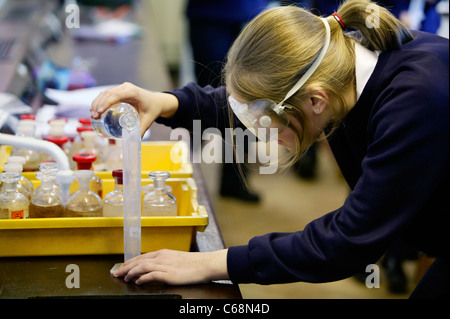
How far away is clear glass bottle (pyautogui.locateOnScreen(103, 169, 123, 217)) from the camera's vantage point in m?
1.23

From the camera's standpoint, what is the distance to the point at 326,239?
3.42 ft

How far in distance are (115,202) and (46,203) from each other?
0.47ft

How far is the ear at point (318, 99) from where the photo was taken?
113cm

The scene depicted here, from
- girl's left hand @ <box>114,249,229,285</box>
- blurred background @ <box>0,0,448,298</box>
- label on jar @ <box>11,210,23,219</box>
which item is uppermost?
label on jar @ <box>11,210,23,219</box>

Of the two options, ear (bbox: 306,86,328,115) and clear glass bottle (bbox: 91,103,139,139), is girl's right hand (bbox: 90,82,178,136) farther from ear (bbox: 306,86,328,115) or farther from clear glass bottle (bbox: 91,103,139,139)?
ear (bbox: 306,86,328,115)

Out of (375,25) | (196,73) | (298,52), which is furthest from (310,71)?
(196,73)

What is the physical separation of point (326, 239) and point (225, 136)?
644 millimetres

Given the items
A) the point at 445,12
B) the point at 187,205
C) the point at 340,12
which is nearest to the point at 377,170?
the point at 340,12

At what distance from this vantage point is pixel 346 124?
1.24m

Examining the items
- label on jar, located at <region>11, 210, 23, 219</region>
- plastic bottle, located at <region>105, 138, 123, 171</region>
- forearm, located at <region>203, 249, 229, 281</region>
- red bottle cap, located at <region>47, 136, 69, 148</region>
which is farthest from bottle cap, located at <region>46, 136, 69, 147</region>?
forearm, located at <region>203, 249, 229, 281</region>

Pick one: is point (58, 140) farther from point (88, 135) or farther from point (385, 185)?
point (385, 185)

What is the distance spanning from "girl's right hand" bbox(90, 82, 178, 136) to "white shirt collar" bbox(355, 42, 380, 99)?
1.68 feet

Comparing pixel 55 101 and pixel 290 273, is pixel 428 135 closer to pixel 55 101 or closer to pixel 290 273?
pixel 290 273

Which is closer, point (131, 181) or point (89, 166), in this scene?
point (131, 181)
